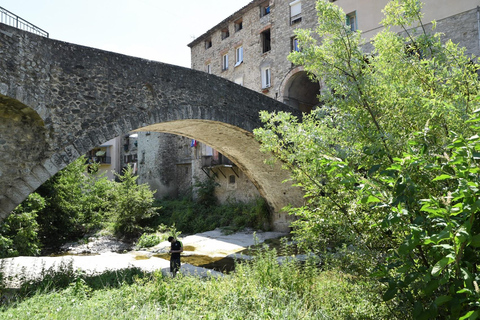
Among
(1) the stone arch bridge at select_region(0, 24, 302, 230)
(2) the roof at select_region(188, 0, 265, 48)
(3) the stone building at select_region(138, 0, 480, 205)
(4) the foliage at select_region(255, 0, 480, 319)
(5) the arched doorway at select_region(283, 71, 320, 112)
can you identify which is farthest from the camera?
(2) the roof at select_region(188, 0, 265, 48)

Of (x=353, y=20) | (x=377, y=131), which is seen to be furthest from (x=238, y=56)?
(x=377, y=131)

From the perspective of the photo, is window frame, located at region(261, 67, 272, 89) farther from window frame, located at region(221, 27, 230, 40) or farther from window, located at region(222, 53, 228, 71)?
window frame, located at region(221, 27, 230, 40)

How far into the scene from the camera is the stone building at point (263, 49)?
10.8 m

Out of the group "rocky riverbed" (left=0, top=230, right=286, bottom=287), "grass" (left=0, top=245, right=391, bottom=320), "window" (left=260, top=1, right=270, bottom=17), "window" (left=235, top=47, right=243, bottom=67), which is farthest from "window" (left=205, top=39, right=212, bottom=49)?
"grass" (left=0, top=245, right=391, bottom=320)

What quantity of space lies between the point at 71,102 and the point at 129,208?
9.09m

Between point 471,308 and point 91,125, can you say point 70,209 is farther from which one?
point 471,308

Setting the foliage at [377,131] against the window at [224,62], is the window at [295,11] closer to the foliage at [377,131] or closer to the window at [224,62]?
the window at [224,62]

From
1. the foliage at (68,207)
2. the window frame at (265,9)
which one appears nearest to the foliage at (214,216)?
the foliage at (68,207)

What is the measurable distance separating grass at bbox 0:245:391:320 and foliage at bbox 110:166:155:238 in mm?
9429

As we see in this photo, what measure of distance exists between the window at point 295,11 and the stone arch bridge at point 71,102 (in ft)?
24.4

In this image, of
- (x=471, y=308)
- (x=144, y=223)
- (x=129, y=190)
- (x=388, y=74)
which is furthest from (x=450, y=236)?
(x=144, y=223)

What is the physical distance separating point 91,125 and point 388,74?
5497 mm

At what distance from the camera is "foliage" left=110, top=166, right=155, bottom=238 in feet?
47.9

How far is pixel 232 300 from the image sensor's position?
3.91 m
